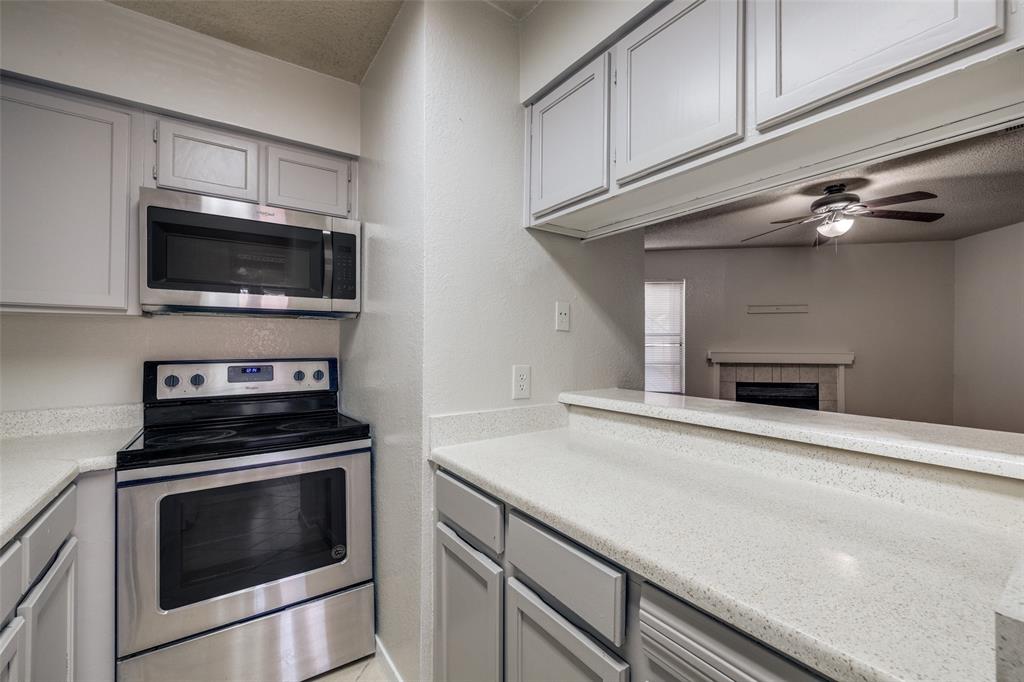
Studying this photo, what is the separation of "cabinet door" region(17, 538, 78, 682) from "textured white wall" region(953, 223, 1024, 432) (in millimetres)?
5122

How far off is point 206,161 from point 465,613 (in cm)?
194

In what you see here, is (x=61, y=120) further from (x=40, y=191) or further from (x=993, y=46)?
(x=993, y=46)

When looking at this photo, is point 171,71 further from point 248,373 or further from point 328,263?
point 248,373

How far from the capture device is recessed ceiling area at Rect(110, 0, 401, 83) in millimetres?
1532

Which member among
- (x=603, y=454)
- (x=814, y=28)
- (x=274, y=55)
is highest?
(x=274, y=55)

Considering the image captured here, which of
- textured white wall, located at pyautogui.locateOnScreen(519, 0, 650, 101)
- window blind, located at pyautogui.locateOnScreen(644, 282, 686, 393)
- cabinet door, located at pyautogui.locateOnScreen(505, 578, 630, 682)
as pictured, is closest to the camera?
cabinet door, located at pyautogui.locateOnScreen(505, 578, 630, 682)

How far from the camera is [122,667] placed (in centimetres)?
131

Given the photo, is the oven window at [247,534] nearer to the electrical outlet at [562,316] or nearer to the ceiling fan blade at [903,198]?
the electrical outlet at [562,316]

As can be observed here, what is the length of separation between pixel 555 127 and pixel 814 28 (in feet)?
2.64

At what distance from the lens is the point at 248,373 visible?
1.91 metres

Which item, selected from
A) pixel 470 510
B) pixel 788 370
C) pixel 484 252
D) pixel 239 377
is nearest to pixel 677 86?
pixel 484 252

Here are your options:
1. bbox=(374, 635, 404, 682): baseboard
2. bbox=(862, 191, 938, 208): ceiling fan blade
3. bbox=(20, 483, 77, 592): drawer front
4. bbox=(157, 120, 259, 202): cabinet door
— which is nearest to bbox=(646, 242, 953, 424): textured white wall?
bbox=(862, 191, 938, 208): ceiling fan blade

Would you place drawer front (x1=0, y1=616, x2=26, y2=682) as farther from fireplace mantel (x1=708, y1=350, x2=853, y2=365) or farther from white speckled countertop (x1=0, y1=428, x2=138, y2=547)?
fireplace mantel (x1=708, y1=350, x2=853, y2=365)

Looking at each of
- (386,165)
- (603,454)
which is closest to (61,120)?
(386,165)
